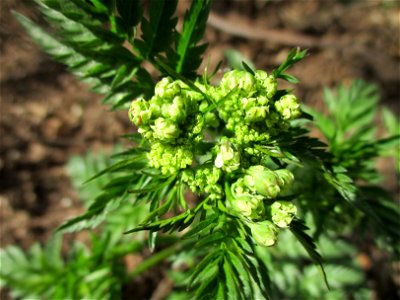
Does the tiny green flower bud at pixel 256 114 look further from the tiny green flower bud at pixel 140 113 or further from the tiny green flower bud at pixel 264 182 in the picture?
the tiny green flower bud at pixel 140 113

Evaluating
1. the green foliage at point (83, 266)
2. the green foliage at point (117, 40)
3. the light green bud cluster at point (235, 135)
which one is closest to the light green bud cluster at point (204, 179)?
the light green bud cluster at point (235, 135)

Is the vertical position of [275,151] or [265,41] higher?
[265,41]

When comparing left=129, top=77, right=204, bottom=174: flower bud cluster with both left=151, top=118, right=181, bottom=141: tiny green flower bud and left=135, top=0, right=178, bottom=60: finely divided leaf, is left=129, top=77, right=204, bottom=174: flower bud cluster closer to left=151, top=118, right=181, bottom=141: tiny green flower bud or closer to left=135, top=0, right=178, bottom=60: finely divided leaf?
left=151, top=118, right=181, bottom=141: tiny green flower bud

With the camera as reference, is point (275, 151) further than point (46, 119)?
No

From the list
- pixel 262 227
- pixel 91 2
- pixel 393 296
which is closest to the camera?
pixel 262 227

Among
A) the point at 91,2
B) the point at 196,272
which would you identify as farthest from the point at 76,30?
the point at 196,272

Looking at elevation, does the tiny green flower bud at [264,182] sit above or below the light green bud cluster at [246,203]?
above

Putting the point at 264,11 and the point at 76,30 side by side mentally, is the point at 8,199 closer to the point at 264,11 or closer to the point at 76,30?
the point at 76,30

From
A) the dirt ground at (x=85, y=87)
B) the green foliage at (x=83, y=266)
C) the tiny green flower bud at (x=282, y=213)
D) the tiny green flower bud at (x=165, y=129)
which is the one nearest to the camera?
the tiny green flower bud at (x=165, y=129)

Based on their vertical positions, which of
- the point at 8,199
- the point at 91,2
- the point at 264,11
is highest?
the point at 264,11
